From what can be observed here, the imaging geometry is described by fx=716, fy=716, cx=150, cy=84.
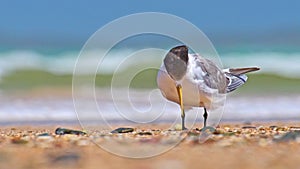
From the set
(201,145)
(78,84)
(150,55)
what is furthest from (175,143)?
(78,84)

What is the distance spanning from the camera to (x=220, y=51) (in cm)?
2381

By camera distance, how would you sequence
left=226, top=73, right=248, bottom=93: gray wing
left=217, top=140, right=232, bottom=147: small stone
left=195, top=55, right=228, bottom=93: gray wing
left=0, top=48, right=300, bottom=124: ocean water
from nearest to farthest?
left=217, top=140, right=232, bottom=147: small stone < left=195, top=55, right=228, bottom=93: gray wing < left=226, top=73, right=248, bottom=93: gray wing < left=0, top=48, right=300, bottom=124: ocean water

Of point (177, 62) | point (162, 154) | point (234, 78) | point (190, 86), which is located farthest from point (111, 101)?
point (162, 154)

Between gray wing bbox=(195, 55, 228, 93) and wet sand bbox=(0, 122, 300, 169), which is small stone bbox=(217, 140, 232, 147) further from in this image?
gray wing bbox=(195, 55, 228, 93)

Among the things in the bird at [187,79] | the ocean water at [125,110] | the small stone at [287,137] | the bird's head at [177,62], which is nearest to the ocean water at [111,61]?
the ocean water at [125,110]

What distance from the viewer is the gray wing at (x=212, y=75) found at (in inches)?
329

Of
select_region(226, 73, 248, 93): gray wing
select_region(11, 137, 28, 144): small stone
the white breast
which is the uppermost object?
select_region(226, 73, 248, 93): gray wing

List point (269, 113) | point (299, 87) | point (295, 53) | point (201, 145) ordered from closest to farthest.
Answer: point (201, 145), point (269, 113), point (299, 87), point (295, 53)

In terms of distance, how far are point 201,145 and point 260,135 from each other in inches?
43.2

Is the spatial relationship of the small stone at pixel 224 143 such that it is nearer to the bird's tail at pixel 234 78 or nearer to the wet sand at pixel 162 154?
the wet sand at pixel 162 154

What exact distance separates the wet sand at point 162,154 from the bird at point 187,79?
78cm

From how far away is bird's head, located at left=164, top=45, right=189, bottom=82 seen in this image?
7953 mm

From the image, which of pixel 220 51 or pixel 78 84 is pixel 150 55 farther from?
pixel 220 51

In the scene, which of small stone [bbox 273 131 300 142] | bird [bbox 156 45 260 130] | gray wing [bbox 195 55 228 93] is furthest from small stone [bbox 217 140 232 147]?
gray wing [bbox 195 55 228 93]
